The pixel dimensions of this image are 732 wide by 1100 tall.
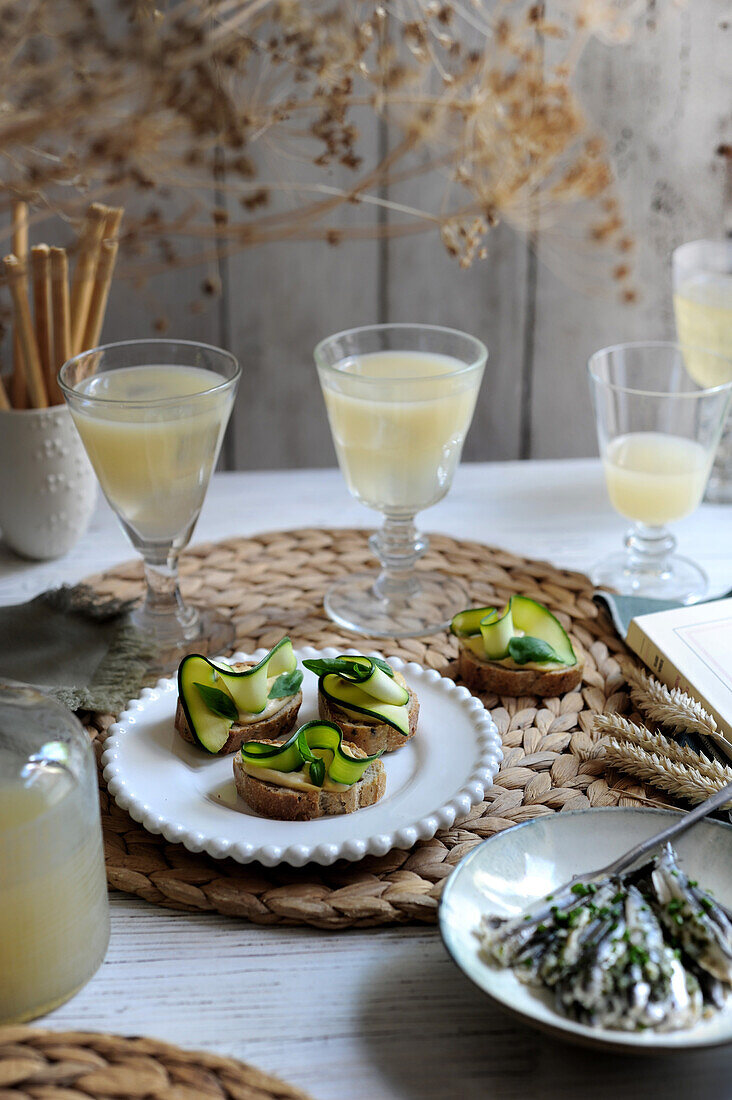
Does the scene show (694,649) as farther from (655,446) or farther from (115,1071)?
(115,1071)

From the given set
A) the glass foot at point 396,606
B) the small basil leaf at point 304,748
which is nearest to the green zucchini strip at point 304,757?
the small basil leaf at point 304,748

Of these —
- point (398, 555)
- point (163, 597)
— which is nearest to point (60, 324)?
point (163, 597)

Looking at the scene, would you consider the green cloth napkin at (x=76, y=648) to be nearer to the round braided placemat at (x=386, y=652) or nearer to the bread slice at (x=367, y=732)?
the round braided placemat at (x=386, y=652)

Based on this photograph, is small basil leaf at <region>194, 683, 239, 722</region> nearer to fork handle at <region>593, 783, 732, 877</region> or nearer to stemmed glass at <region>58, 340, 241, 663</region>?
stemmed glass at <region>58, 340, 241, 663</region>

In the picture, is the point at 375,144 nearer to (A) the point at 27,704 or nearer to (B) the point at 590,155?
(B) the point at 590,155

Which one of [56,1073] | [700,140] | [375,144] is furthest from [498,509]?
[56,1073]

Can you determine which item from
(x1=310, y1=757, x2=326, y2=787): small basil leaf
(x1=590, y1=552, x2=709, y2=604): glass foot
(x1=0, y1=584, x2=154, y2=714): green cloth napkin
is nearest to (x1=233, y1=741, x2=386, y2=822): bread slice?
(x1=310, y1=757, x2=326, y2=787): small basil leaf
